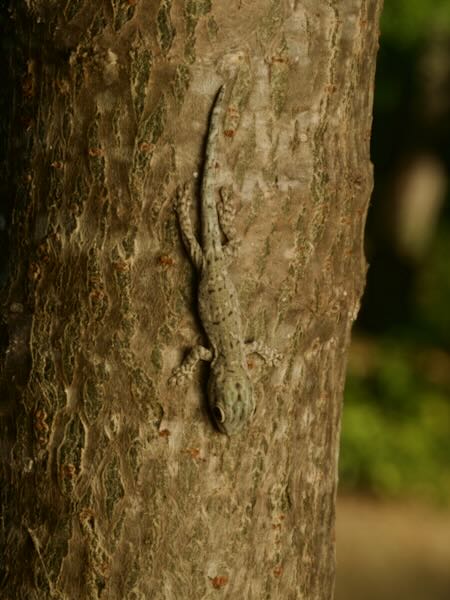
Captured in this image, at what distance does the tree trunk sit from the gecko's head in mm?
36

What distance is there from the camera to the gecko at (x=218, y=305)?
2.71 m

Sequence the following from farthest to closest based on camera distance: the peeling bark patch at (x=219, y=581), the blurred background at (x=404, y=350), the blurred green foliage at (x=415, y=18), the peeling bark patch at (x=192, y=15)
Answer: the blurred green foliage at (x=415, y=18)
the blurred background at (x=404, y=350)
the peeling bark patch at (x=219, y=581)
the peeling bark patch at (x=192, y=15)

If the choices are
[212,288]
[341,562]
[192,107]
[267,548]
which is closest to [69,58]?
[192,107]

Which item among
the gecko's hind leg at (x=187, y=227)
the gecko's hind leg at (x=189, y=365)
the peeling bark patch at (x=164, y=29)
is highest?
the peeling bark patch at (x=164, y=29)

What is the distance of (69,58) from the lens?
9.16 ft

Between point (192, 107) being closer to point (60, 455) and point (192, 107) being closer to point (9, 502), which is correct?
point (60, 455)

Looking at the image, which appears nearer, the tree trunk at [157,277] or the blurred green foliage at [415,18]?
the tree trunk at [157,277]

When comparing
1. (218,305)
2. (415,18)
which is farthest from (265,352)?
(415,18)

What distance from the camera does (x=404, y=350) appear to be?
14461mm

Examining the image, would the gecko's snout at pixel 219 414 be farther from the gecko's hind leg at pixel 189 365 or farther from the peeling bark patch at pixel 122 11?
the peeling bark patch at pixel 122 11

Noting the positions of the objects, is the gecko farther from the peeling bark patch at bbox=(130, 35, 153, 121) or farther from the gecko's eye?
the peeling bark patch at bbox=(130, 35, 153, 121)

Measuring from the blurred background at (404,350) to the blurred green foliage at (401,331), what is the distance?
2cm

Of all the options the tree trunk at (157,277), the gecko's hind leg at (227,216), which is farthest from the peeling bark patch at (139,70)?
the gecko's hind leg at (227,216)

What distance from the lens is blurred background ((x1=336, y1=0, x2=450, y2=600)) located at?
9797 millimetres
